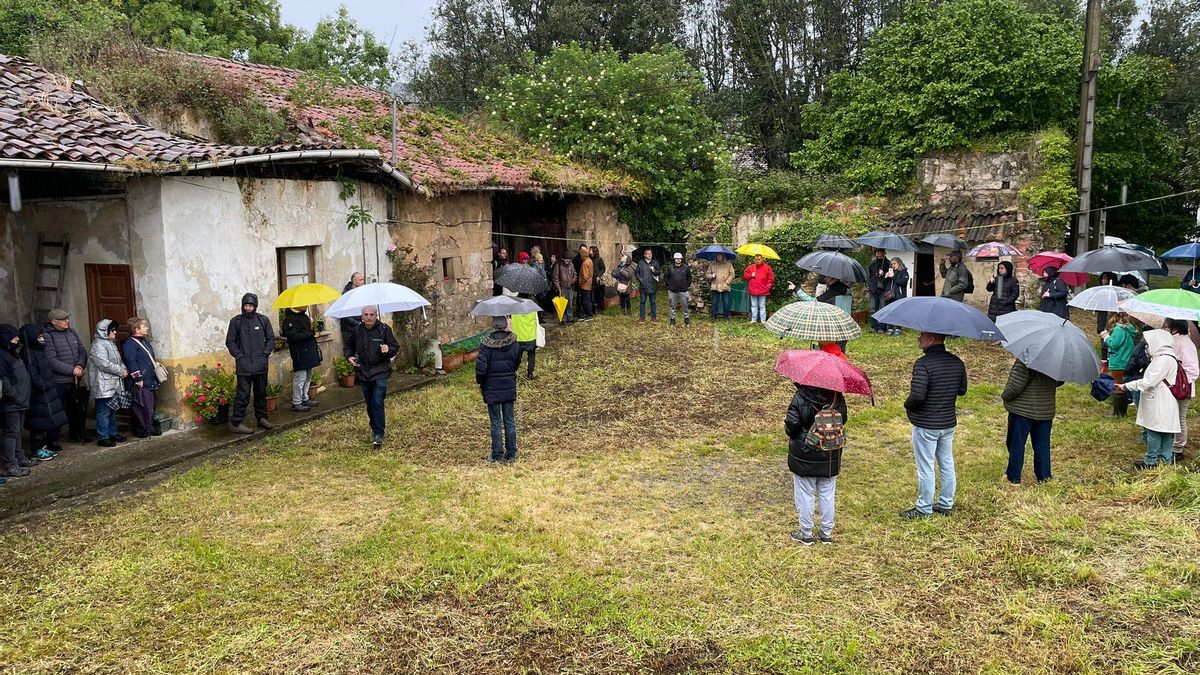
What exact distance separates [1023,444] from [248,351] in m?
8.25

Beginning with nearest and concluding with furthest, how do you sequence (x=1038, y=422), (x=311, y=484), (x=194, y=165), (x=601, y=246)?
(x=1038, y=422), (x=311, y=484), (x=194, y=165), (x=601, y=246)

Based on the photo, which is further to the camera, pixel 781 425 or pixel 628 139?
pixel 628 139

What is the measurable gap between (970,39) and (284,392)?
17.3m

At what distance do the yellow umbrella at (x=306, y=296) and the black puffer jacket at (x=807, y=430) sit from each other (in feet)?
19.5

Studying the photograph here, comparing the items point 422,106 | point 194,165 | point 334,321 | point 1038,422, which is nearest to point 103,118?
point 194,165

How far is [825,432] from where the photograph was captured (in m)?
5.54

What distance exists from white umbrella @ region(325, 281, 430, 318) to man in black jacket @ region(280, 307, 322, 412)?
5.80ft

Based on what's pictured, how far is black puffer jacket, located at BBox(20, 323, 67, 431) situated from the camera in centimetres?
798

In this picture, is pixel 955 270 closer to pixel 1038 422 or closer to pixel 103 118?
pixel 1038 422

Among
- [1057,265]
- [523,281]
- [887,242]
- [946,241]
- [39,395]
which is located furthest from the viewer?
[946,241]

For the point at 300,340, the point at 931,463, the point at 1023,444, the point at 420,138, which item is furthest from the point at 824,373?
the point at 420,138

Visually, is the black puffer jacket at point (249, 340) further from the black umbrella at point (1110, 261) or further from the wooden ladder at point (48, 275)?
the black umbrella at point (1110, 261)

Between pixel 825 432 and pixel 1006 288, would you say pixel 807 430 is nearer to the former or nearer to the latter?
pixel 825 432

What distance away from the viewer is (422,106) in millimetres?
17672
